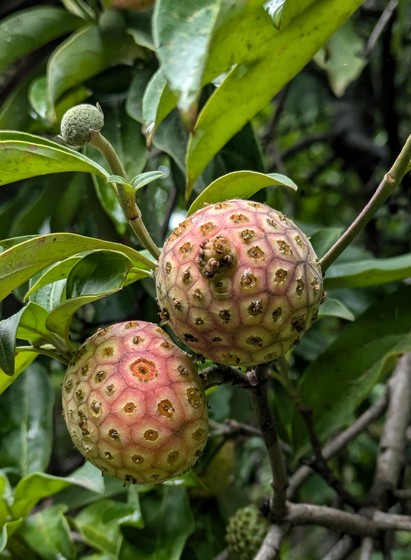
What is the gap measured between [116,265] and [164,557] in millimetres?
671

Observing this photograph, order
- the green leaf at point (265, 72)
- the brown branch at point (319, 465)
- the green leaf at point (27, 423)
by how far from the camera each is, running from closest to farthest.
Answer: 1. the green leaf at point (265, 72)
2. the brown branch at point (319, 465)
3. the green leaf at point (27, 423)

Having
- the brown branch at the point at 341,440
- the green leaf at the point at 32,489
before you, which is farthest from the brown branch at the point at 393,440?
the green leaf at the point at 32,489

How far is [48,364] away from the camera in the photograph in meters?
1.96

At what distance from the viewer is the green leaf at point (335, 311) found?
139 centimetres

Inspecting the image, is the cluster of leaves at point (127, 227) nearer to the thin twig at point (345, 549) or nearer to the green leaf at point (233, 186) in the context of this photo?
the green leaf at point (233, 186)

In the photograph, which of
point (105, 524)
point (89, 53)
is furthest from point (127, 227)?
point (105, 524)

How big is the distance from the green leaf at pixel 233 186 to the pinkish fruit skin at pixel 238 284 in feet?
0.28

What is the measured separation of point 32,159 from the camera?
3.42 ft

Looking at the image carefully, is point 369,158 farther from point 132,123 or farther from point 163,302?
point 163,302

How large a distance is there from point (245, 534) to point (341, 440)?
0.31m

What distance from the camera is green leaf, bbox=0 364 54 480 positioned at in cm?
171

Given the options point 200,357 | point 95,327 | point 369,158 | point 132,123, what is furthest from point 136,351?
point 369,158

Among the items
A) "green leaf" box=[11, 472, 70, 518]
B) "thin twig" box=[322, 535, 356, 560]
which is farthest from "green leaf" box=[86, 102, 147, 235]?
"thin twig" box=[322, 535, 356, 560]

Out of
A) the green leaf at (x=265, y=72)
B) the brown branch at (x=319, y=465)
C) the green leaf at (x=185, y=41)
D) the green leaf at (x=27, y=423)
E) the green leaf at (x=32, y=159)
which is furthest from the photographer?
the green leaf at (x=27, y=423)
